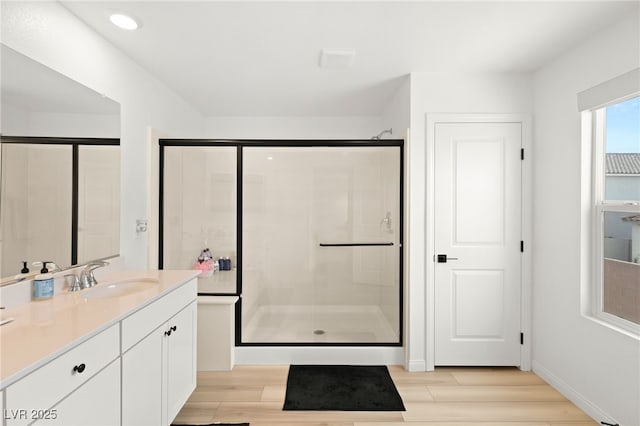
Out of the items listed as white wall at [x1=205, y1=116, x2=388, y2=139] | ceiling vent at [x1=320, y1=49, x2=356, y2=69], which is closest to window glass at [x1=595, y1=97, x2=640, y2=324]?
ceiling vent at [x1=320, y1=49, x2=356, y2=69]

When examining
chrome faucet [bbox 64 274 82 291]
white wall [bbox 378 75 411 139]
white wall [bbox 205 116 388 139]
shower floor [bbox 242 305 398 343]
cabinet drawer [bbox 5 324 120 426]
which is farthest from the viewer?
white wall [bbox 205 116 388 139]

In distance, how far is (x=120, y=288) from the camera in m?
2.14

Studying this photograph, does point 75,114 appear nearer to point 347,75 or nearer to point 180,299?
point 180,299

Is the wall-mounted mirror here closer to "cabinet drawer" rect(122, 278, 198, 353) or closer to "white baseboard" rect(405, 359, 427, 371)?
"cabinet drawer" rect(122, 278, 198, 353)

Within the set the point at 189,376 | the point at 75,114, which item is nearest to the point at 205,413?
the point at 189,376

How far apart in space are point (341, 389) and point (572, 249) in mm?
1927

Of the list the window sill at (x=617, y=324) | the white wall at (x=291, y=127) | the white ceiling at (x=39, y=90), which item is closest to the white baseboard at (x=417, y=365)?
the window sill at (x=617, y=324)

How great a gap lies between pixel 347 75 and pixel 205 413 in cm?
277

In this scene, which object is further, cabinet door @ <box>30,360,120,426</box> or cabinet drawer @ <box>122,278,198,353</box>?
cabinet drawer @ <box>122,278,198,353</box>

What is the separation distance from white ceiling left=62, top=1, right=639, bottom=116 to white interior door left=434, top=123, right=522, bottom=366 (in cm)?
62

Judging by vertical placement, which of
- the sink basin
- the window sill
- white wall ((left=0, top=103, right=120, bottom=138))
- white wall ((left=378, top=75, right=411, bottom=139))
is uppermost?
white wall ((left=378, top=75, right=411, bottom=139))

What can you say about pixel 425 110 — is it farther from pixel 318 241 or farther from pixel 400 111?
pixel 318 241

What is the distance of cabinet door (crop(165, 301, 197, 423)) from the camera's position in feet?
6.46

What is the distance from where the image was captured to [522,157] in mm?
2912
